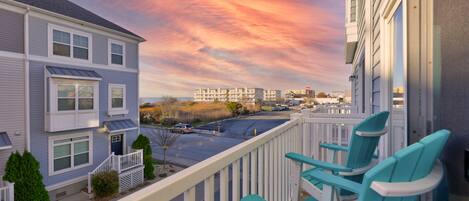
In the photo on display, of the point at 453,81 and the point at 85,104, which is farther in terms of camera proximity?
the point at 85,104

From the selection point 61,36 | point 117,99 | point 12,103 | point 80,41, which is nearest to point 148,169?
point 117,99

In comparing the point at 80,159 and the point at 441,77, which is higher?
the point at 441,77

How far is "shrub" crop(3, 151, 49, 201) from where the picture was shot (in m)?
6.58

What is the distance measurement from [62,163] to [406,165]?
399 inches

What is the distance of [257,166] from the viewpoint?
162cm

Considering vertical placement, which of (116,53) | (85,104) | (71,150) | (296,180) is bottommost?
(71,150)

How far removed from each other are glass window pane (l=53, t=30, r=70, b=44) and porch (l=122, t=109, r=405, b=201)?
28.5 feet

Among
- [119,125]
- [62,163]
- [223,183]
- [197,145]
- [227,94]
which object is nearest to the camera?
[223,183]

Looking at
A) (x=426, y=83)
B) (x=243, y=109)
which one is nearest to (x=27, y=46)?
(x=426, y=83)

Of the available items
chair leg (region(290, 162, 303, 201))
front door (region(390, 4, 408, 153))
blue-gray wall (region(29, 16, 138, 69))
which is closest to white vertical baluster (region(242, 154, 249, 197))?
chair leg (region(290, 162, 303, 201))

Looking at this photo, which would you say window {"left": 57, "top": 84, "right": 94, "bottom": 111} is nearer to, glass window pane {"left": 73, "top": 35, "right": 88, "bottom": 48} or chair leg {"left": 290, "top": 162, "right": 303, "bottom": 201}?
glass window pane {"left": 73, "top": 35, "right": 88, "bottom": 48}

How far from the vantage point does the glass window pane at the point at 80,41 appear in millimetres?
8771

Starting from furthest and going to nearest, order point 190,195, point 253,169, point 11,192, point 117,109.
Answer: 1. point 117,109
2. point 11,192
3. point 253,169
4. point 190,195

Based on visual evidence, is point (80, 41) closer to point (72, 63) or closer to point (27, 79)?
point (72, 63)
